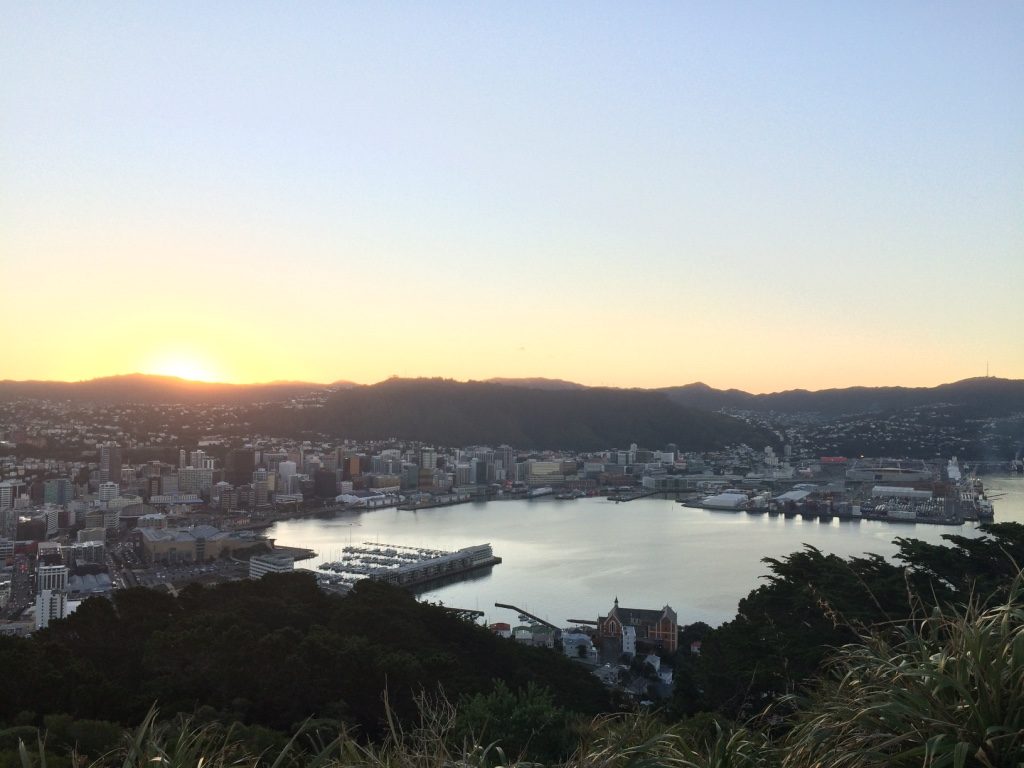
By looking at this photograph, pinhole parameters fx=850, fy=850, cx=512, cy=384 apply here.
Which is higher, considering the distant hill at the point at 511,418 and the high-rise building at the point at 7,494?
the distant hill at the point at 511,418

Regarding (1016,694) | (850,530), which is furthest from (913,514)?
(1016,694)

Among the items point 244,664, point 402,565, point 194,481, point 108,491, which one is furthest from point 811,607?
point 194,481

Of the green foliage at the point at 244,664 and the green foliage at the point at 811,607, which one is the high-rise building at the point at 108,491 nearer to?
the green foliage at the point at 244,664

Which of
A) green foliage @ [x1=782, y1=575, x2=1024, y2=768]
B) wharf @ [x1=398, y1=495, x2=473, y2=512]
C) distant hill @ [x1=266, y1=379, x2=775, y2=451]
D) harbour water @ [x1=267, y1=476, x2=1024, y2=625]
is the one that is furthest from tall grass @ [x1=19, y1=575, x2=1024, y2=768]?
distant hill @ [x1=266, y1=379, x2=775, y2=451]

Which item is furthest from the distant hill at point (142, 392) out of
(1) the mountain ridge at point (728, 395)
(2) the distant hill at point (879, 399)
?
(2) the distant hill at point (879, 399)

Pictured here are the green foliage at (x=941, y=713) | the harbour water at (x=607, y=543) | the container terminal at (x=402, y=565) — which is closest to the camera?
the green foliage at (x=941, y=713)

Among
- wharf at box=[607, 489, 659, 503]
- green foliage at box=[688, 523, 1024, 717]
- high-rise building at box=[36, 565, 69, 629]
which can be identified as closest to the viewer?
green foliage at box=[688, 523, 1024, 717]

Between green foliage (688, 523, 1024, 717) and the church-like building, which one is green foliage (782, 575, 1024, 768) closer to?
green foliage (688, 523, 1024, 717)
